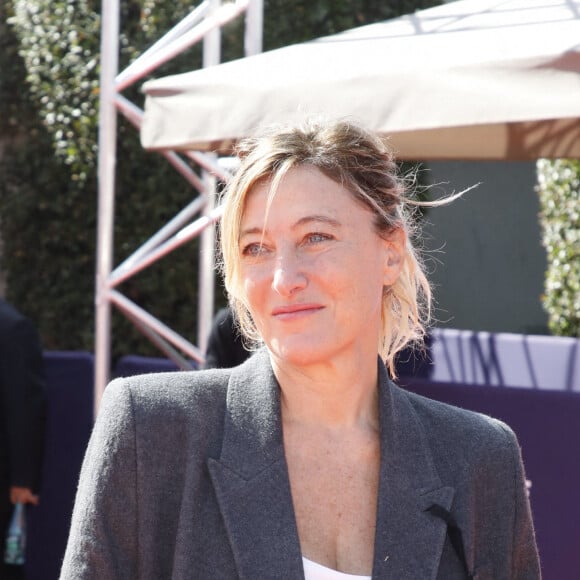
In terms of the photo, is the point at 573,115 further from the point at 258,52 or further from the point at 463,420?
the point at 258,52

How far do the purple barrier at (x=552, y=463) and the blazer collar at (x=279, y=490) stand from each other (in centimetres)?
219

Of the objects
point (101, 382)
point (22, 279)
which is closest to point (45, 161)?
point (22, 279)

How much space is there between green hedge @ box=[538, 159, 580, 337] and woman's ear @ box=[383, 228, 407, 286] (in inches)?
189

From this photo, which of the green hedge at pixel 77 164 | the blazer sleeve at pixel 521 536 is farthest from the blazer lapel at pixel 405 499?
the green hedge at pixel 77 164

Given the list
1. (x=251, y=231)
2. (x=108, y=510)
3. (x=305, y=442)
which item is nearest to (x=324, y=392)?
(x=305, y=442)

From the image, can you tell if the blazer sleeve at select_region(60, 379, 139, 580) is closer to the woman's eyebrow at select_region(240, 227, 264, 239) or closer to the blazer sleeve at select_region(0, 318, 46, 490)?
the woman's eyebrow at select_region(240, 227, 264, 239)

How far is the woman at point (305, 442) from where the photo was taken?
5.32 ft

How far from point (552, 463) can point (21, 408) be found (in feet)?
7.55

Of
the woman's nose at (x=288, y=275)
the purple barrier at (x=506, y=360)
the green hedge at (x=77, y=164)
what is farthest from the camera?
the green hedge at (x=77, y=164)

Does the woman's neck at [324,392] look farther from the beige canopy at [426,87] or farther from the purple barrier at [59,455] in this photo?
the purple barrier at [59,455]

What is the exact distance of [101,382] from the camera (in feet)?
15.6

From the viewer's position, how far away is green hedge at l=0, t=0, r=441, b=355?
7.55m

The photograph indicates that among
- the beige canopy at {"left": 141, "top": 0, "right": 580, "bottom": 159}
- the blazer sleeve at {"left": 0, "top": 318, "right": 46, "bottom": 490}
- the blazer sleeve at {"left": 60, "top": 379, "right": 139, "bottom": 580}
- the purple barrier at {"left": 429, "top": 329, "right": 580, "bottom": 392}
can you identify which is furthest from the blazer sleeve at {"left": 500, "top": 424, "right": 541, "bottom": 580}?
the blazer sleeve at {"left": 0, "top": 318, "right": 46, "bottom": 490}

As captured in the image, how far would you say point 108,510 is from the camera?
5.23 ft
